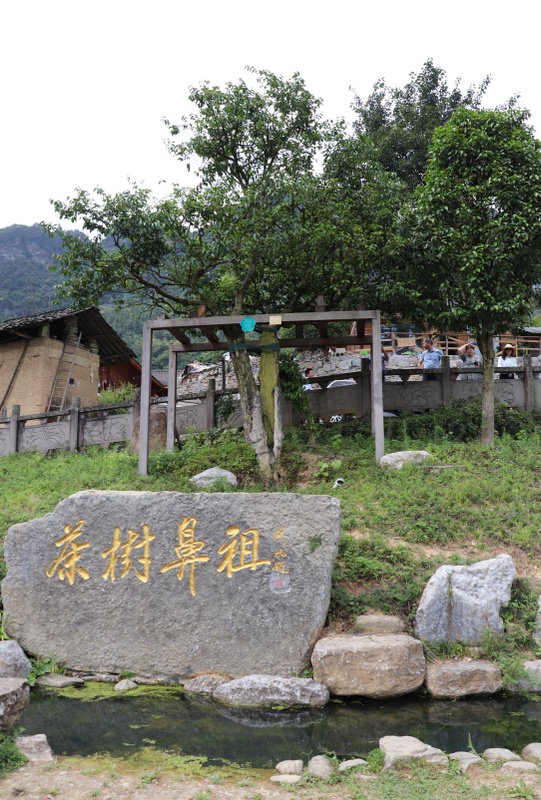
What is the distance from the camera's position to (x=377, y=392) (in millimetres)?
9883

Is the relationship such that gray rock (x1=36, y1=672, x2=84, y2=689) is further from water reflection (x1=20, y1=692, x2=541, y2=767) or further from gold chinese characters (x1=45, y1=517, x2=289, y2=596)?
gold chinese characters (x1=45, y1=517, x2=289, y2=596)

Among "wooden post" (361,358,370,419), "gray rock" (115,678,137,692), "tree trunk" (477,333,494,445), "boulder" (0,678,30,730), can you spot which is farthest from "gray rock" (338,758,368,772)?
"wooden post" (361,358,370,419)

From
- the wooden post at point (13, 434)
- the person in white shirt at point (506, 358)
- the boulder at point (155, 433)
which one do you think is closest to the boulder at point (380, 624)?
the boulder at point (155, 433)

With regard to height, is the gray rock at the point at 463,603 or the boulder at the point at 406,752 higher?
the gray rock at the point at 463,603

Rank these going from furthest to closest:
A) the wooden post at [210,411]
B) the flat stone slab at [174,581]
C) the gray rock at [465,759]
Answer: the wooden post at [210,411] < the flat stone slab at [174,581] < the gray rock at [465,759]

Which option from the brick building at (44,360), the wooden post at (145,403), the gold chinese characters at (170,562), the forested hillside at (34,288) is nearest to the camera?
the gold chinese characters at (170,562)

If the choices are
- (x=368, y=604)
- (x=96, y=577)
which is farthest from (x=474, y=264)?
(x=96, y=577)

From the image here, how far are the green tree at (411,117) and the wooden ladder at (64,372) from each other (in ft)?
38.6

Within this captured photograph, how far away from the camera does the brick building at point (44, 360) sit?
17.9 m

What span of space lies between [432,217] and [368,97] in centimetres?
1303

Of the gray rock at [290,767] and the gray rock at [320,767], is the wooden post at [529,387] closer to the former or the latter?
the gray rock at [320,767]

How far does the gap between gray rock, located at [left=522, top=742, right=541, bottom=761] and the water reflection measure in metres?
0.13

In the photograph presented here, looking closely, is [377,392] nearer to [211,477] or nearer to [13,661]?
[211,477]

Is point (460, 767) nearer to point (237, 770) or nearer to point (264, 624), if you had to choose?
point (237, 770)
